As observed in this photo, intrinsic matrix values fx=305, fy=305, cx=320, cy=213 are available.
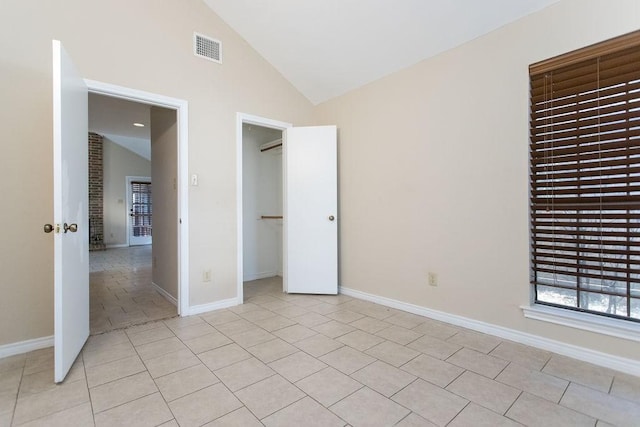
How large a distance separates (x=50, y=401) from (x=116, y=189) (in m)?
8.50

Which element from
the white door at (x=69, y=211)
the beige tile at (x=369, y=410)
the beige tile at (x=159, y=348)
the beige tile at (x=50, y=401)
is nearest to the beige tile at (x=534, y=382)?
the beige tile at (x=369, y=410)

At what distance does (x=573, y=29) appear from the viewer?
209cm

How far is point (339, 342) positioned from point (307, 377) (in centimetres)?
55

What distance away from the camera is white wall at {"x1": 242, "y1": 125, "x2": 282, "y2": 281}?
4.57 metres

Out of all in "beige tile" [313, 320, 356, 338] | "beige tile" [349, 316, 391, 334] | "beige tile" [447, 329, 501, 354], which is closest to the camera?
"beige tile" [447, 329, 501, 354]

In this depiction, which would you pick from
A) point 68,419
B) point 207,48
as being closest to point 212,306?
point 68,419

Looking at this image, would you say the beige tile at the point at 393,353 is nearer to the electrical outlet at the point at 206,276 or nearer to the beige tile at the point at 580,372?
the beige tile at the point at 580,372

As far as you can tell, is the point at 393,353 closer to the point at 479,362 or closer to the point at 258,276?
the point at 479,362

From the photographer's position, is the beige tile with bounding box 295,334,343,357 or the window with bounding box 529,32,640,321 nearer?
the window with bounding box 529,32,640,321

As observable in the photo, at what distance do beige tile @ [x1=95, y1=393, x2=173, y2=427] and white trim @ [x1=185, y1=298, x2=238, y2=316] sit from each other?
4.60 ft

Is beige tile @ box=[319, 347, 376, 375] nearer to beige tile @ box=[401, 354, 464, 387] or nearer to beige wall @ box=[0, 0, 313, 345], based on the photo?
beige tile @ box=[401, 354, 464, 387]

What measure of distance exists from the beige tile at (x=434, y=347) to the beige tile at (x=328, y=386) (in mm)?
688


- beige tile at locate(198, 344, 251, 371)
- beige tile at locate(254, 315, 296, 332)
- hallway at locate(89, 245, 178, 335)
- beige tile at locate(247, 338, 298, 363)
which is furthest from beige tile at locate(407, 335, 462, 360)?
hallway at locate(89, 245, 178, 335)

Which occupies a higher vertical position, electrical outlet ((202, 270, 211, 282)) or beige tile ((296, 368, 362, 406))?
electrical outlet ((202, 270, 211, 282))
